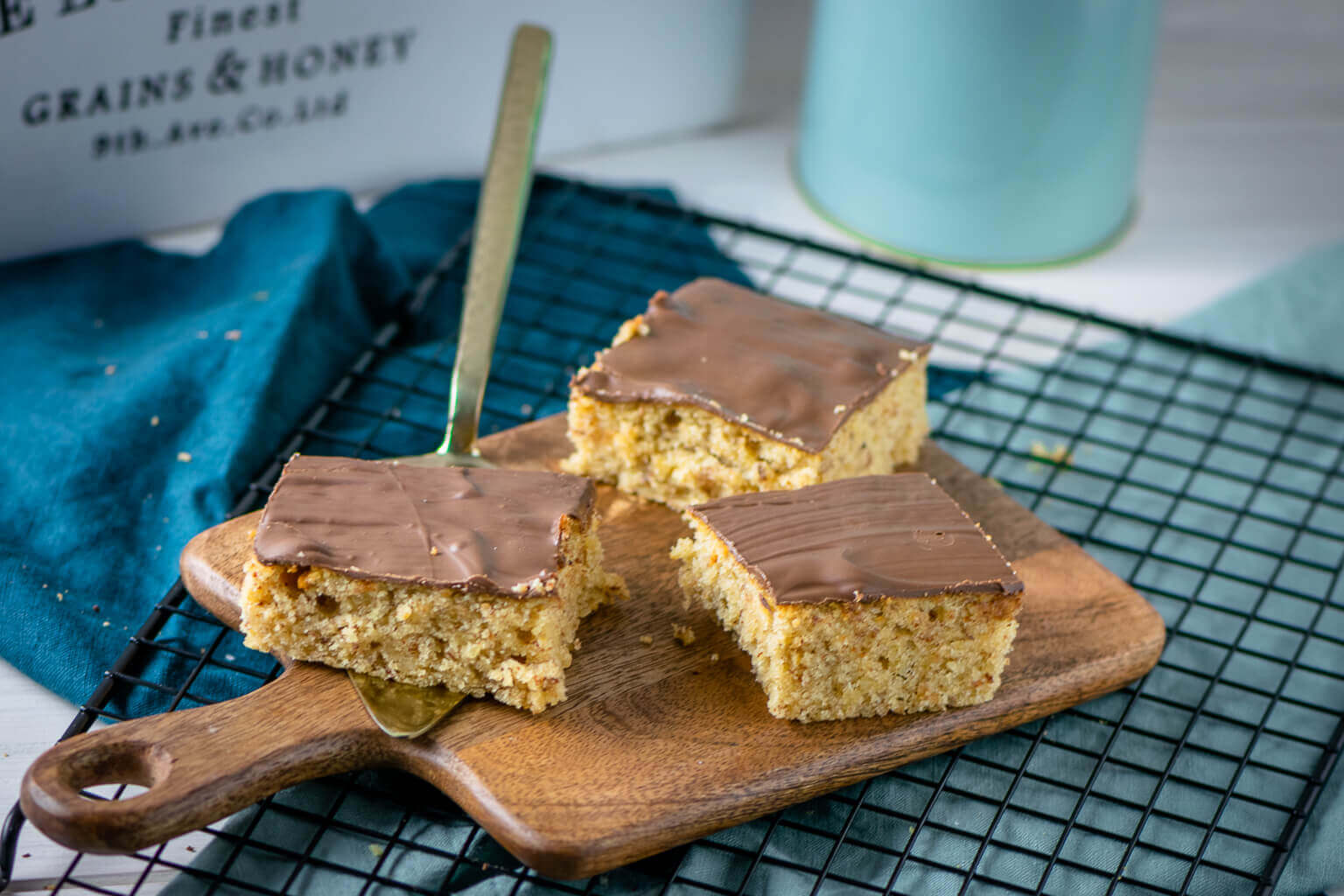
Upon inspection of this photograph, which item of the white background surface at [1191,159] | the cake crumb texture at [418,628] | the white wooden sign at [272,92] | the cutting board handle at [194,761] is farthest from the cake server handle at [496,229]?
the white background surface at [1191,159]

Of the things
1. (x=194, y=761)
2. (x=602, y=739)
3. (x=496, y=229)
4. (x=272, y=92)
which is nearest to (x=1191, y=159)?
(x=496, y=229)

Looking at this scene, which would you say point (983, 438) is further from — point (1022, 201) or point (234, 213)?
point (234, 213)

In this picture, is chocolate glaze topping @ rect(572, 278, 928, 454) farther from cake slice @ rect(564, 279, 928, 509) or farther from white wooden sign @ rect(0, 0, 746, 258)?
white wooden sign @ rect(0, 0, 746, 258)

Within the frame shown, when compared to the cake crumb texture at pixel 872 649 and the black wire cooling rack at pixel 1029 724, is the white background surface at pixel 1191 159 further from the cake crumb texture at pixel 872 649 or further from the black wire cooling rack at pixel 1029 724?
the cake crumb texture at pixel 872 649

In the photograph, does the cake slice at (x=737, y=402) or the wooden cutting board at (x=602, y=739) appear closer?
the wooden cutting board at (x=602, y=739)

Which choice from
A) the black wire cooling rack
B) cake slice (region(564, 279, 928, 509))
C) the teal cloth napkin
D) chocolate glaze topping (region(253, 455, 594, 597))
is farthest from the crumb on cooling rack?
the teal cloth napkin

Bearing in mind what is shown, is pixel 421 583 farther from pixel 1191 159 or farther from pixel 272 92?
pixel 1191 159

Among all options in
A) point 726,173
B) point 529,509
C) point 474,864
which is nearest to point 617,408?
point 529,509
